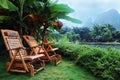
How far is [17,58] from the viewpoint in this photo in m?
4.33

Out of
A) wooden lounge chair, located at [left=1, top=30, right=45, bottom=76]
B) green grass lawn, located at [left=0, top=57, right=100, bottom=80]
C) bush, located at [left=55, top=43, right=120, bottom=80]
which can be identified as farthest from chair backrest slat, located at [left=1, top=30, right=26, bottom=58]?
bush, located at [left=55, top=43, right=120, bottom=80]

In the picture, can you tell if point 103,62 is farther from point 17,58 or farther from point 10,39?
point 10,39

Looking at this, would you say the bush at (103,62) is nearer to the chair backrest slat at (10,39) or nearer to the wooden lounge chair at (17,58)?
the wooden lounge chair at (17,58)

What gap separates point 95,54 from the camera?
5027mm

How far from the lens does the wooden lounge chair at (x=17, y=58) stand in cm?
420

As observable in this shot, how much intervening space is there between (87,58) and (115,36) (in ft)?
32.8

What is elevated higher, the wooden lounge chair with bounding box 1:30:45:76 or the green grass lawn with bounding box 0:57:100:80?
the wooden lounge chair with bounding box 1:30:45:76

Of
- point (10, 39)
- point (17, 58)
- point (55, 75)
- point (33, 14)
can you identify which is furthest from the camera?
point (33, 14)

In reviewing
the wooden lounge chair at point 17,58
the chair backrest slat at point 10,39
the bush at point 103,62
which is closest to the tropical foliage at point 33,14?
the chair backrest slat at point 10,39

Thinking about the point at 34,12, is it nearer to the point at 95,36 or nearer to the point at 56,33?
the point at 56,33

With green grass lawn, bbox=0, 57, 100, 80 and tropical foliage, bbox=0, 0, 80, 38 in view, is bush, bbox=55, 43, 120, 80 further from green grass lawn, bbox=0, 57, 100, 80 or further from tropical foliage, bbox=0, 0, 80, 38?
tropical foliage, bbox=0, 0, 80, 38

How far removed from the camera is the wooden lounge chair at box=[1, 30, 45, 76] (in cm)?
420

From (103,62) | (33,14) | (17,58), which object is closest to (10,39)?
(17,58)

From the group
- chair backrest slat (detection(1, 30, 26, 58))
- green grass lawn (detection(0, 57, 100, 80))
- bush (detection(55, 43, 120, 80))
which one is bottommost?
green grass lawn (detection(0, 57, 100, 80))
